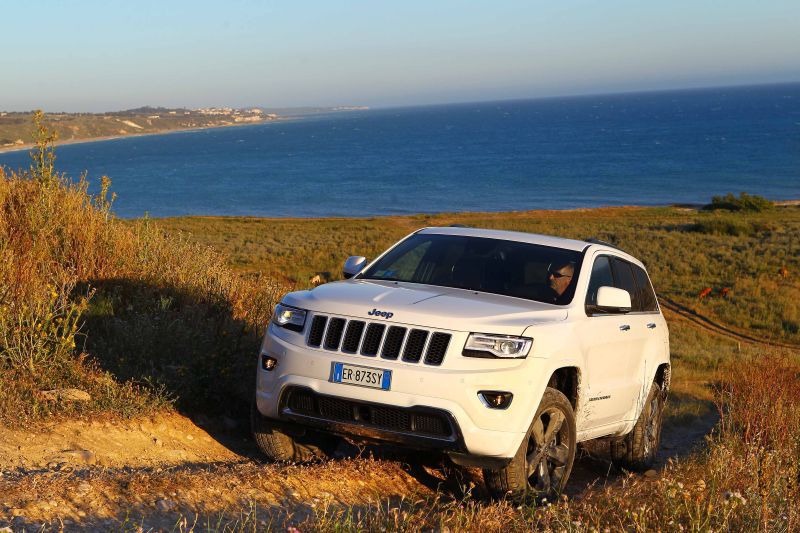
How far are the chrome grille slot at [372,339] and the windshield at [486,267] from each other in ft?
3.90

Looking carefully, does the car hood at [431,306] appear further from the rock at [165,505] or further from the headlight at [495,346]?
the rock at [165,505]

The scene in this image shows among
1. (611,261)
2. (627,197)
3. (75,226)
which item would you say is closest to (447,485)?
(611,261)

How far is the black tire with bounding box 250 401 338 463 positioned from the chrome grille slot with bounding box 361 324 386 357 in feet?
3.30


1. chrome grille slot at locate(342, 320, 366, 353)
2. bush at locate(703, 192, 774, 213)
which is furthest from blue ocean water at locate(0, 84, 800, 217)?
chrome grille slot at locate(342, 320, 366, 353)

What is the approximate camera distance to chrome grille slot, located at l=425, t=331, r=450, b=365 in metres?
5.37

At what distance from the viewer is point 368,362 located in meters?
5.44

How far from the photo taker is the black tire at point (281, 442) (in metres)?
6.16

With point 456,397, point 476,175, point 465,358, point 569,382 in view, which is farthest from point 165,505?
point 476,175

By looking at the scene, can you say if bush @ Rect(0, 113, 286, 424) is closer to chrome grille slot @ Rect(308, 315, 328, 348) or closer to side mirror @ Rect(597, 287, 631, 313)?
chrome grille slot @ Rect(308, 315, 328, 348)

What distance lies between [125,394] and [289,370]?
176 cm

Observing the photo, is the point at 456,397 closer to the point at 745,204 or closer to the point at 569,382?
the point at 569,382

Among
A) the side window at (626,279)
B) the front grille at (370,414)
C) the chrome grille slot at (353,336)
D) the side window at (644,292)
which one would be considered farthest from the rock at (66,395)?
the side window at (644,292)

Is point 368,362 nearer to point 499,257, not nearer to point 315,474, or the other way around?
point 315,474

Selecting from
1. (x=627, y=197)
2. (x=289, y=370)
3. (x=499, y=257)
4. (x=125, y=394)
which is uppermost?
(x=499, y=257)
